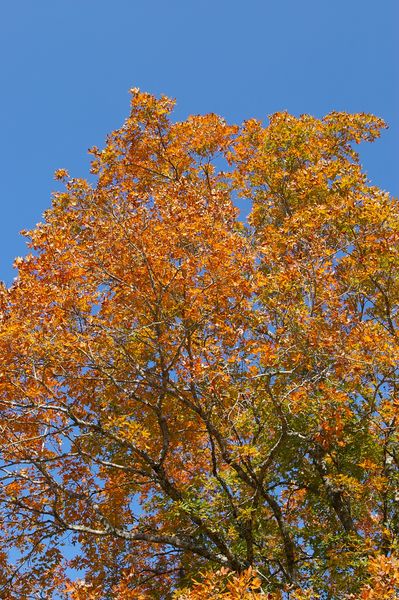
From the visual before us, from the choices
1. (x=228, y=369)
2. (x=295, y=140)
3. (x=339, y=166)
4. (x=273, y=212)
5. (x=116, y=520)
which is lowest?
(x=116, y=520)

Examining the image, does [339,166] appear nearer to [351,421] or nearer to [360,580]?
[351,421]

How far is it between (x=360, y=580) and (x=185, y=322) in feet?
15.9

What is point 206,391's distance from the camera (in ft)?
31.1

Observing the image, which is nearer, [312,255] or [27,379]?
[27,379]

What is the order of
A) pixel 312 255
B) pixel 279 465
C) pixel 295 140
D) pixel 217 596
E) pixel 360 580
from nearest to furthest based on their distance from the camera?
pixel 217 596 < pixel 360 580 < pixel 312 255 < pixel 279 465 < pixel 295 140

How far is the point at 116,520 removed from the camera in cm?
1102

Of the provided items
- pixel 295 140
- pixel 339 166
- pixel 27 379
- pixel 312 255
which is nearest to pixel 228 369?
pixel 312 255

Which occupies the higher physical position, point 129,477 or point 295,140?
point 295,140

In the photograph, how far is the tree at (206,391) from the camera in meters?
9.05

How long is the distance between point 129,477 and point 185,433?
1385 millimetres

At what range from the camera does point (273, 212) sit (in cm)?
1412

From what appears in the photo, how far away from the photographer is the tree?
9.05 m

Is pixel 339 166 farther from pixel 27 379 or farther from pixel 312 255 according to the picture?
pixel 27 379

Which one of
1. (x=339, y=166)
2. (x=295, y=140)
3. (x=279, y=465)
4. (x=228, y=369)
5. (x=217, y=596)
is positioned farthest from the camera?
(x=295, y=140)
